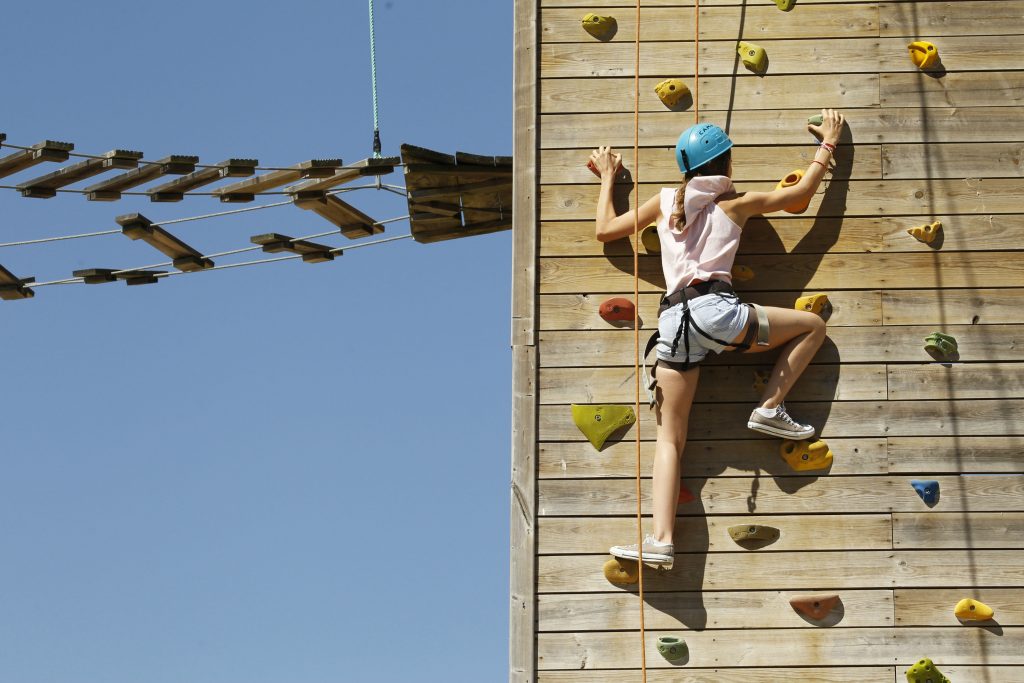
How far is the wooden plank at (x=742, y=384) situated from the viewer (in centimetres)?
739

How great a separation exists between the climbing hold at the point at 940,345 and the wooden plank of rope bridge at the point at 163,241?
5.69m

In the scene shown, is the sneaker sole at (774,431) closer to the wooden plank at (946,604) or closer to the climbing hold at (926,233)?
the wooden plank at (946,604)

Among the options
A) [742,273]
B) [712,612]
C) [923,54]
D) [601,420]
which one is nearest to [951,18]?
[923,54]

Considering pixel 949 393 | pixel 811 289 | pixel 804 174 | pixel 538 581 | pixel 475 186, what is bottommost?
pixel 538 581

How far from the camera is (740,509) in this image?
726 cm

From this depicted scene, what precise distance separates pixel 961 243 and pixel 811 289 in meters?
0.80

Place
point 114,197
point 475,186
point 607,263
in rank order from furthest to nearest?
1. point 114,197
2. point 475,186
3. point 607,263

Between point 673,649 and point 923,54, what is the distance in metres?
3.26

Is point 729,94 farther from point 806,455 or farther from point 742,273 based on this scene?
point 806,455

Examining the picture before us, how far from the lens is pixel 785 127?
7.73 m

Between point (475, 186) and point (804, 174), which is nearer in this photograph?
point (804, 174)

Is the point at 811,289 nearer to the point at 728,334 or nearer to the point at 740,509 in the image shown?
the point at 728,334

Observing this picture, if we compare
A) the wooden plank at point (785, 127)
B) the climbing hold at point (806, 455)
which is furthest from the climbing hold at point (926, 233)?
the climbing hold at point (806, 455)

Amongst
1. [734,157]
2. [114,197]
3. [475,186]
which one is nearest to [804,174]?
[734,157]
